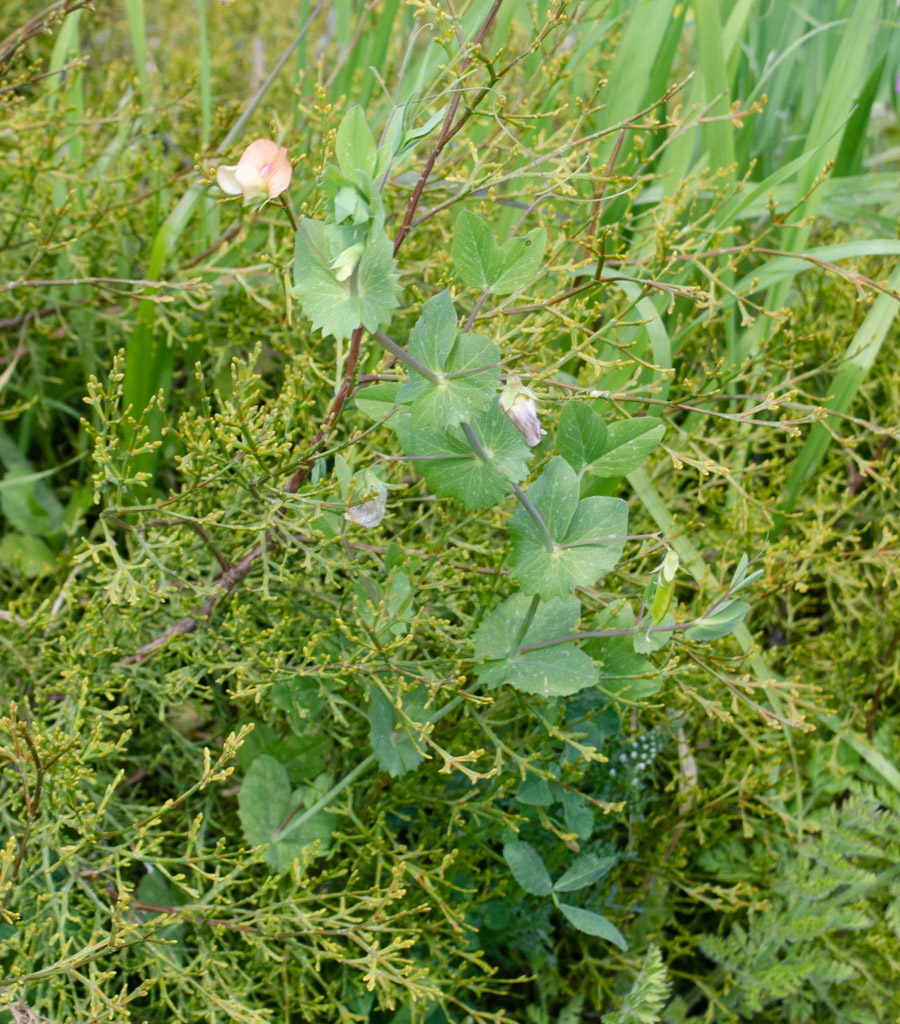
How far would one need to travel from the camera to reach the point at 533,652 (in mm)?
897

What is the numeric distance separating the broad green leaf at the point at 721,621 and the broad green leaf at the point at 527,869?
0.31 m

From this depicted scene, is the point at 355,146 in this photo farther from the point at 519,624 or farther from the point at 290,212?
the point at 519,624

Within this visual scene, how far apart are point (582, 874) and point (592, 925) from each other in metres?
0.06

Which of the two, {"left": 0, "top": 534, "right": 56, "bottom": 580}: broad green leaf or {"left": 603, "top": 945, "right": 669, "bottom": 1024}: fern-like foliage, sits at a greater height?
{"left": 603, "top": 945, "right": 669, "bottom": 1024}: fern-like foliage

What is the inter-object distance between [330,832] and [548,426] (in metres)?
0.52

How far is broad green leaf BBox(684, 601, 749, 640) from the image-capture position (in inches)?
32.8

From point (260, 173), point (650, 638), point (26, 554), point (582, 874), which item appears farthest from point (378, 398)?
point (26, 554)

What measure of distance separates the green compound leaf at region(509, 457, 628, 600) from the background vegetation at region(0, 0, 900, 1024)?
63mm

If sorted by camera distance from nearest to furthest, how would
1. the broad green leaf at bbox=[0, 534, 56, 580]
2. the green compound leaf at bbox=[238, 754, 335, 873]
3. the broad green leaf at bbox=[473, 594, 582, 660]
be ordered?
the broad green leaf at bbox=[473, 594, 582, 660]
the green compound leaf at bbox=[238, 754, 335, 873]
the broad green leaf at bbox=[0, 534, 56, 580]

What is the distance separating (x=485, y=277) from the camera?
2.65 feet

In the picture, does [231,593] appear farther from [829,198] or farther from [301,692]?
[829,198]

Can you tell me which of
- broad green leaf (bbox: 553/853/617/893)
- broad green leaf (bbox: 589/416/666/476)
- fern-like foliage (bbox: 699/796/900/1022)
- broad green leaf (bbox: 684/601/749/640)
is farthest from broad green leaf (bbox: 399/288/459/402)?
fern-like foliage (bbox: 699/796/900/1022)

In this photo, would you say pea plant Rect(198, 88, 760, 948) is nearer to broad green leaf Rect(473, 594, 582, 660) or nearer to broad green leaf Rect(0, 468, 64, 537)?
broad green leaf Rect(473, 594, 582, 660)

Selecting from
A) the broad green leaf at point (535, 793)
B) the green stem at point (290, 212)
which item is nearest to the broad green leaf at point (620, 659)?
the broad green leaf at point (535, 793)
